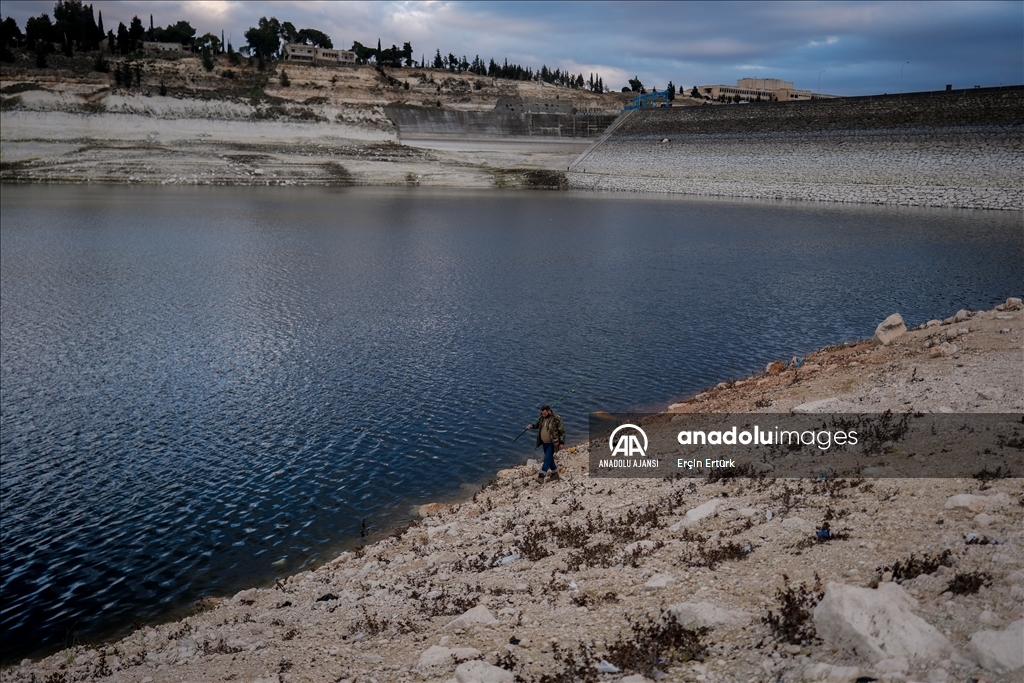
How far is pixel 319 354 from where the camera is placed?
90.8 feet

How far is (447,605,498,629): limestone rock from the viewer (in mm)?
9203

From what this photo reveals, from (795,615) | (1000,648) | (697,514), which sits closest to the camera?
(1000,648)

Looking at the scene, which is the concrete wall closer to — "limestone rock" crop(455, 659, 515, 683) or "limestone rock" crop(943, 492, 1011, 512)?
"limestone rock" crop(943, 492, 1011, 512)

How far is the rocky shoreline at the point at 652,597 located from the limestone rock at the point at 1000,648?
0.6 inches

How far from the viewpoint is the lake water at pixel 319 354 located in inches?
605

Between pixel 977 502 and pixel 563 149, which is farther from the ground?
pixel 563 149

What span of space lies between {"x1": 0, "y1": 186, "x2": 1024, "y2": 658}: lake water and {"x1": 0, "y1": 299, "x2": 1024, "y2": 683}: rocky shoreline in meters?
2.59

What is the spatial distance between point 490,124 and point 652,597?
5179 inches

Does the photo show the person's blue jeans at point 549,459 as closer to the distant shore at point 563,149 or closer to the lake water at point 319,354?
the lake water at point 319,354

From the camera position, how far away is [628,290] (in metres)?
39.2

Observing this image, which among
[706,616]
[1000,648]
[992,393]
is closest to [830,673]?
[1000,648]

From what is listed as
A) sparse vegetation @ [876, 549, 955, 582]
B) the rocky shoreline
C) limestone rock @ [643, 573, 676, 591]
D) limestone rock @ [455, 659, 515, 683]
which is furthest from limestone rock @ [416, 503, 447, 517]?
sparse vegetation @ [876, 549, 955, 582]

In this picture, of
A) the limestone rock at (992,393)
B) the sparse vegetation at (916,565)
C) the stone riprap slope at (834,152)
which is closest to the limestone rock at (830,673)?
the sparse vegetation at (916,565)

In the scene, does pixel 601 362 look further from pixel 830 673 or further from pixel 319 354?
pixel 830 673
